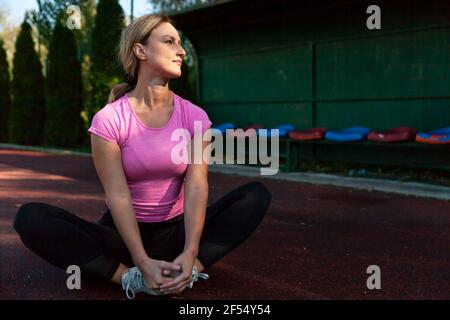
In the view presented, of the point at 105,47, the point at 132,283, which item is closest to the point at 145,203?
the point at 132,283

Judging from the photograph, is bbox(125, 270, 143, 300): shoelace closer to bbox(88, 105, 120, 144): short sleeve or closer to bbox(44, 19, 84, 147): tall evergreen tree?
bbox(88, 105, 120, 144): short sleeve

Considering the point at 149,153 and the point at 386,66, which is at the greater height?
the point at 386,66

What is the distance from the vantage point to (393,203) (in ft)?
22.7

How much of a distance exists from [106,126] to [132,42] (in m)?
0.47

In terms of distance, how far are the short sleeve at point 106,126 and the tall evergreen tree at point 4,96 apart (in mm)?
20009

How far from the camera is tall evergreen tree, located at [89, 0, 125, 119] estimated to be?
16.3 metres

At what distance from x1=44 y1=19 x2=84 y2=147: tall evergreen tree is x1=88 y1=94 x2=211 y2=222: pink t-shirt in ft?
51.1

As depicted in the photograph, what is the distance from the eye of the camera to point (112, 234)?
3277 millimetres

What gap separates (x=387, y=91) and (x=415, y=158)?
50.8 inches

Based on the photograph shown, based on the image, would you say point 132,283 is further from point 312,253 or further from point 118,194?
point 312,253

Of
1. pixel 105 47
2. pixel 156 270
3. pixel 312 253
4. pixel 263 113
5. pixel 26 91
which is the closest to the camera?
pixel 156 270

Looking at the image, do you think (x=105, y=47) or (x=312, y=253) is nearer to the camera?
(x=312, y=253)

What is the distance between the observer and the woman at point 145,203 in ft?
10.0

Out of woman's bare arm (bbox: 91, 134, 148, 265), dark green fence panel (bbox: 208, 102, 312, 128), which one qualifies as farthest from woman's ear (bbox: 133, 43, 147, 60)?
dark green fence panel (bbox: 208, 102, 312, 128)
